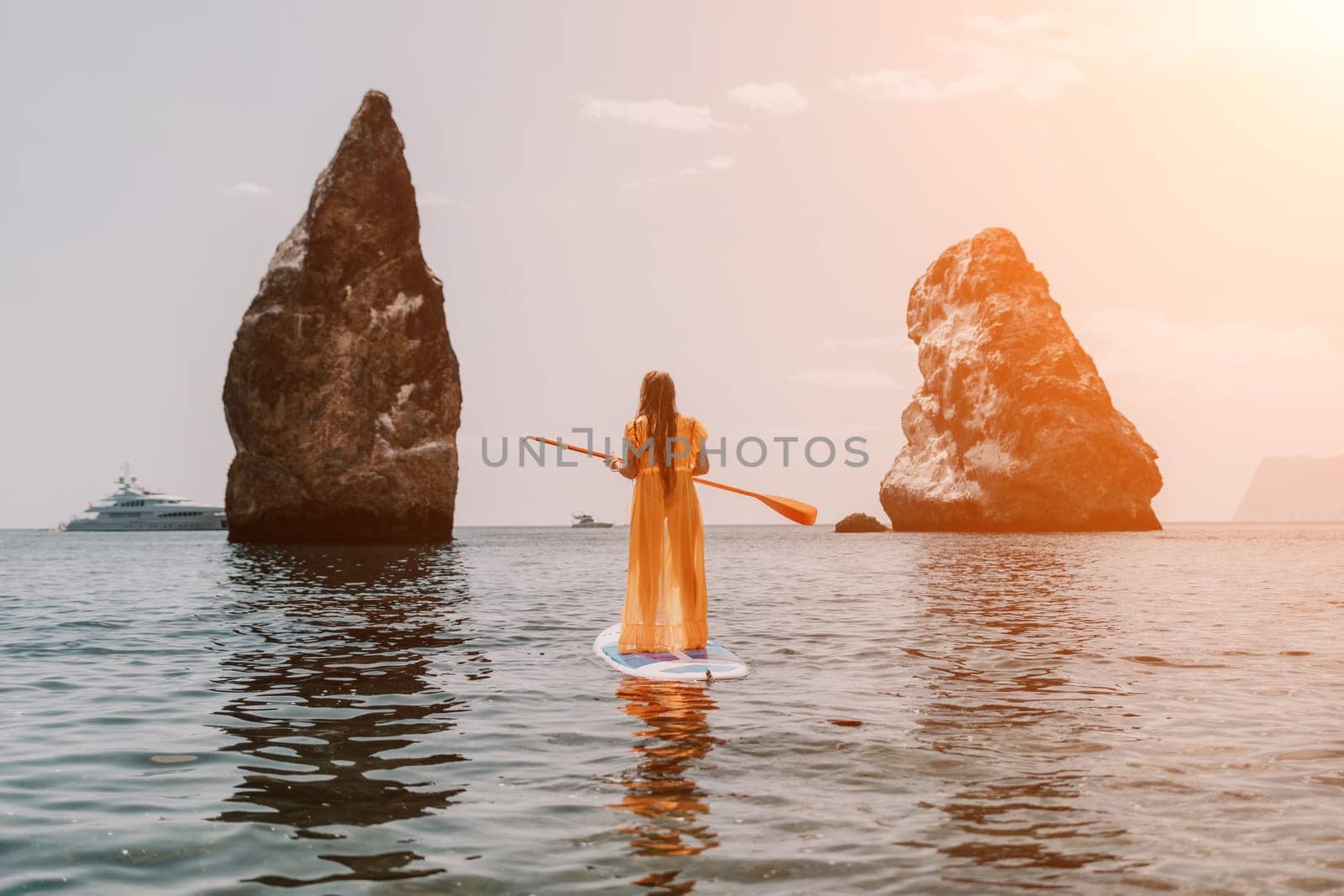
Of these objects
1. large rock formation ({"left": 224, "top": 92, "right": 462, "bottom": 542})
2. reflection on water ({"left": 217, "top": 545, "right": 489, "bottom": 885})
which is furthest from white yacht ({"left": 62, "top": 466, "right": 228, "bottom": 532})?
reflection on water ({"left": 217, "top": 545, "right": 489, "bottom": 885})

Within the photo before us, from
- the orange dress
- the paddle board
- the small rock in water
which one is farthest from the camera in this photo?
the small rock in water

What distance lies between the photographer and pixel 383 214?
61.3 metres

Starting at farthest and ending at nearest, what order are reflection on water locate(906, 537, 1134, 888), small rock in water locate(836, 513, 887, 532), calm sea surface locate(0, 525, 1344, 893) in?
1. small rock in water locate(836, 513, 887, 532)
2. reflection on water locate(906, 537, 1134, 888)
3. calm sea surface locate(0, 525, 1344, 893)

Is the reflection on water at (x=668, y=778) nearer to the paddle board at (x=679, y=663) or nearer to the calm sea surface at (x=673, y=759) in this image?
the calm sea surface at (x=673, y=759)

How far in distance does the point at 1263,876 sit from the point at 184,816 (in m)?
5.46

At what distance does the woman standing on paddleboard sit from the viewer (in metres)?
11.4

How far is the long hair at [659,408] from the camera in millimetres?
11234

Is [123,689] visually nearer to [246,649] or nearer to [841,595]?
[246,649]

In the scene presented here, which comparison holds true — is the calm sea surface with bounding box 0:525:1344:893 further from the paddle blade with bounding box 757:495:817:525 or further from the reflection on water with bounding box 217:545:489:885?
the paddle blade with bounding box 757:495:817:525

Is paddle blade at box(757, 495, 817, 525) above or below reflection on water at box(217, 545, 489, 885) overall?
above

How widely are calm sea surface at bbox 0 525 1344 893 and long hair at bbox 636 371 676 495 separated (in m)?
2.57

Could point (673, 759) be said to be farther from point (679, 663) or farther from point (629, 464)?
point (629, 464)

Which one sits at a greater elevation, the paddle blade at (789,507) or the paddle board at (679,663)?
the paddle blade at (789,507)

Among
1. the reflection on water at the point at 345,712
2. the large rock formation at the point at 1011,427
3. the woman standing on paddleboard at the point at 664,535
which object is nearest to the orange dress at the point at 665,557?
the woman standing on paddleboard at the point at 664,535
